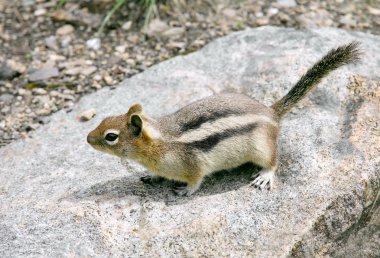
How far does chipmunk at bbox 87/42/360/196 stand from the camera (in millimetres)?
4355

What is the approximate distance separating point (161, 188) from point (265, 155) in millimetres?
907

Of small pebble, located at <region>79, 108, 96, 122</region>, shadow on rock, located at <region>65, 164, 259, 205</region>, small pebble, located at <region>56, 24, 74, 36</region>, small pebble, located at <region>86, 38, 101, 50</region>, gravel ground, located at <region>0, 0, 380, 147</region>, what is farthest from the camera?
small pebble, located at <region>56, 24, 74, 36</region>

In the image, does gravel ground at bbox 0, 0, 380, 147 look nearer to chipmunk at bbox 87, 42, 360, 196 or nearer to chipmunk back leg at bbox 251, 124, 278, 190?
chipmunk at bbox 87, 42, 360, 196

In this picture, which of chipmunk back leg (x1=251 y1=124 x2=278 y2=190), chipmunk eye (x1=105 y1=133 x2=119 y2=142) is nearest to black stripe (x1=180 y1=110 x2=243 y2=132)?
chipmunk back leg (x1=251 y1=124 x2=278 y2=190)

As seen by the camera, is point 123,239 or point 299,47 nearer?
point 123,239

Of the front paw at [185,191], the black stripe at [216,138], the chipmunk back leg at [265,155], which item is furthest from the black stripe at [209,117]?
the front paw at [185,191]

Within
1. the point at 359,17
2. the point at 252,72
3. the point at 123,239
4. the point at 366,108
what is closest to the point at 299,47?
the point at 252,72

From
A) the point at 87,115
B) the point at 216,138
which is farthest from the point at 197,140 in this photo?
the point at 87,115

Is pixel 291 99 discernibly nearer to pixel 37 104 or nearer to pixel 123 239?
pixel 123 239

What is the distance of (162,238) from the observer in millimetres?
4035

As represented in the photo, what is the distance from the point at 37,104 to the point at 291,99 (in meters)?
3.13

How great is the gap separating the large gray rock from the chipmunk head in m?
0.36

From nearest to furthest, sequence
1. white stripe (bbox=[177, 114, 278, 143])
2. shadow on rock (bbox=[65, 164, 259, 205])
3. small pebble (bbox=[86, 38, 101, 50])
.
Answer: white stripe (bbox=[177, 114, 278, 143])
shadow on rock (bbox=[65, 164, 259, 205])
small pebble (bbox=[86, 38, 101, 50])

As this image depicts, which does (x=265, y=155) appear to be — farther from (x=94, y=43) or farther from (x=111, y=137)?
(x=94, y=43)
